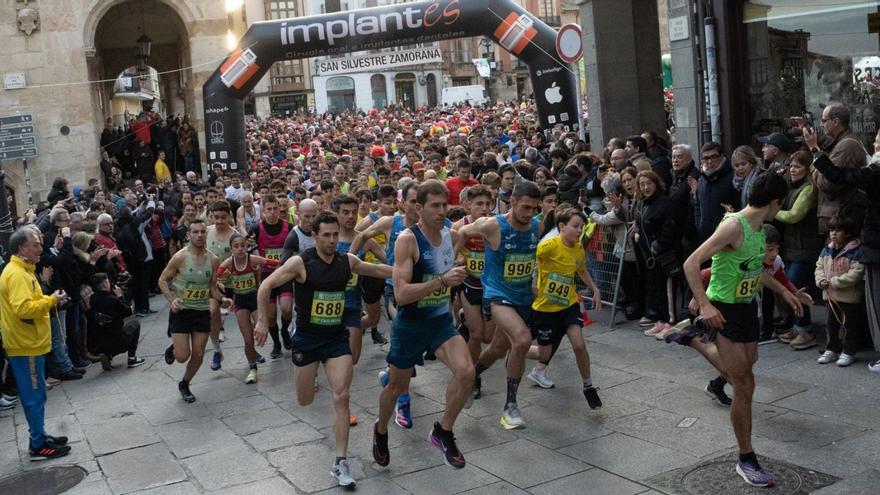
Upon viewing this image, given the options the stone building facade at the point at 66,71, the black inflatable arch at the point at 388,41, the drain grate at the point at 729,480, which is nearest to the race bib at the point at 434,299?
the drain grate at the point at 729,480

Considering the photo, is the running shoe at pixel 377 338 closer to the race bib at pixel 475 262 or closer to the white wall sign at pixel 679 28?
the race bib at pixel 475 262

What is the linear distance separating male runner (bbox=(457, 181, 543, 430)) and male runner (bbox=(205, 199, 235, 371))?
12.8 feet

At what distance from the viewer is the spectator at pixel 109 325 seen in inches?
441

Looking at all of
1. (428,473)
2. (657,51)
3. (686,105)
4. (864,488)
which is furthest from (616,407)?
(657,51)

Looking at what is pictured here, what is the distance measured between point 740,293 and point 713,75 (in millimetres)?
6500

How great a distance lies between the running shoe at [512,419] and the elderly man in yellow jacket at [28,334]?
11.9ft

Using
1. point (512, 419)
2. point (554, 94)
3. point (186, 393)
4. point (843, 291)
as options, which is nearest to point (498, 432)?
point (512, 419)

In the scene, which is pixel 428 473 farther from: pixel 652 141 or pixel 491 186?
pixel 652 141

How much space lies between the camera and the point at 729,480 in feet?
19.0

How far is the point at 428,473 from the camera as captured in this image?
6.45 metres

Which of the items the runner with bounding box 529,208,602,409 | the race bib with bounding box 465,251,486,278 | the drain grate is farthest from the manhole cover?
the drain grate

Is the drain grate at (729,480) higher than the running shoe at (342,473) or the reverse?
the reverse

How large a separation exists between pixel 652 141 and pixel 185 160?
1575cm

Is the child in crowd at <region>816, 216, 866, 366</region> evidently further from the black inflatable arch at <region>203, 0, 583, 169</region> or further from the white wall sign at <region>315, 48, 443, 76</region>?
the white wall sign at <region>315, 48, 443, 76</region>
